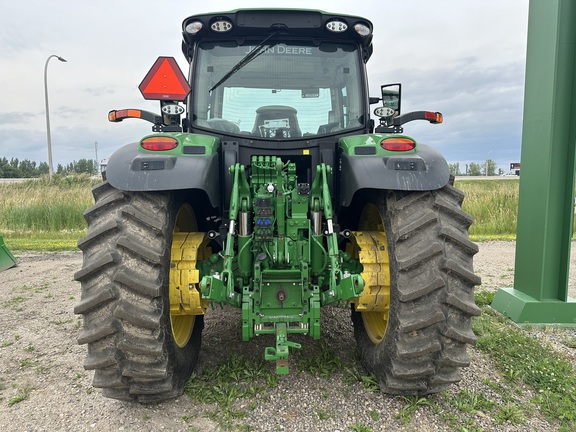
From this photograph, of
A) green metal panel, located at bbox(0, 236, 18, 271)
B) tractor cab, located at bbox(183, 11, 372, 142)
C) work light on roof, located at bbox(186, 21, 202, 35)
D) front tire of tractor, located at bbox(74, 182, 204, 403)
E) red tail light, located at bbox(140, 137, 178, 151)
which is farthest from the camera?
green metal panel, located at bbox(0, 236, 18, 271)

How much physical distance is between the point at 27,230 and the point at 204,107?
10.3 meters

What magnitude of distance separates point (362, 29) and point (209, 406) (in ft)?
9.08

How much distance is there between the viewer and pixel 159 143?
8.23 feet

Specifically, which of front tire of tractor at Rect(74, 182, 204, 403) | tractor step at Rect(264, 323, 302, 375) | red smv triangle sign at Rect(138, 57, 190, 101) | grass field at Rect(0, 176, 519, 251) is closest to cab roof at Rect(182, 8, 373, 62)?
red smv triangle sign at Rect(138, 57, 190, 101)

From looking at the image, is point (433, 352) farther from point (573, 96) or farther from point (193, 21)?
point (573, 96)

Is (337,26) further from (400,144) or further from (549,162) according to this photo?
(549,162)

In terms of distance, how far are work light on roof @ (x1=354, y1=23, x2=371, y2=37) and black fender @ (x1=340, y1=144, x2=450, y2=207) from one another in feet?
3.47

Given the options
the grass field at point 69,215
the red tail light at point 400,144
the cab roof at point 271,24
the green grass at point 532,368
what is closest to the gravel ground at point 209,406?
the green grass at point 532,368

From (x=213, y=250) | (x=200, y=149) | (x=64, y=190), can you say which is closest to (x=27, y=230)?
(x=64, y=190)

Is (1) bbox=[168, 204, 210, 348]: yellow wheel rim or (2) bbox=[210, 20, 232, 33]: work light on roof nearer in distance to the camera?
(1) bbox=[168, 204, 210, 348]: yellow wheel rim

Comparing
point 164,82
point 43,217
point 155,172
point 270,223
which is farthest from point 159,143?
Answer: point 43,217

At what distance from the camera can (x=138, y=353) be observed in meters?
2.25

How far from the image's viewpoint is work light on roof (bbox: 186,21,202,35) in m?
2.97

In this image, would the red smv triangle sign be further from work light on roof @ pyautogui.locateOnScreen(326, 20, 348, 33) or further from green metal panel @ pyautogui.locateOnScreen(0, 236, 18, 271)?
green metal panel @ pyautogui.locateOnScreen(0, 236, 18, 271)
